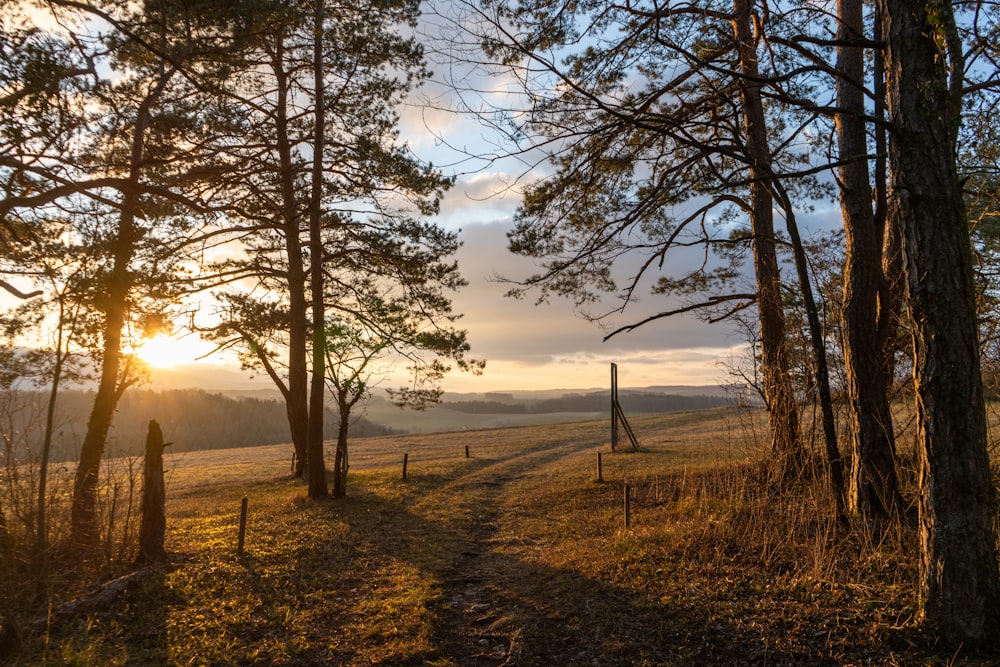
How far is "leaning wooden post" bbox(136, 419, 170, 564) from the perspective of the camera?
757 cm

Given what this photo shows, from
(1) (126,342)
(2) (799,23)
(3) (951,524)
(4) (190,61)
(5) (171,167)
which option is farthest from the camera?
(5) (171,167)

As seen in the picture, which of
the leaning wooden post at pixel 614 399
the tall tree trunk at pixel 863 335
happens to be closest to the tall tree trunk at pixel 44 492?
the tall tree trunk at pixel 863 335

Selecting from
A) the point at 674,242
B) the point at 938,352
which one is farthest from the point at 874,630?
the point at 674,242

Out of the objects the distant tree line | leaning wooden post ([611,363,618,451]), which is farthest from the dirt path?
the distant tree line

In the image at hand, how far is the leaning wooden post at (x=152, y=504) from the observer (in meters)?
7.57

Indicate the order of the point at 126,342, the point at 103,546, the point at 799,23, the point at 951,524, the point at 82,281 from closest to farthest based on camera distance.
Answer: the point at 951,524
the point at 799,23
the point at 103,546
the point at 82,281
the point at 126,342

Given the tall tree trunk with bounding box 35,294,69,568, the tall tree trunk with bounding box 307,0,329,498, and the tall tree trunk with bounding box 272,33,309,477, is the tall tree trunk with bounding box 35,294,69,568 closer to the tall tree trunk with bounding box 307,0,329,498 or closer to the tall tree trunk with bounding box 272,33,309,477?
the tall tree trunk with bounding box 307,0,329,498

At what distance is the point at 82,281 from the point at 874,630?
1044cm

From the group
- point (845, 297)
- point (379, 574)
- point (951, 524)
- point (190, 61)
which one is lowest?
point (379, 574)

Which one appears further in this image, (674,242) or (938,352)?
(674,242)

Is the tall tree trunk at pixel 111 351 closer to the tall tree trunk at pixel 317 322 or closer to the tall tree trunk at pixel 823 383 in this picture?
the tall tree trunk at pixel 317 322

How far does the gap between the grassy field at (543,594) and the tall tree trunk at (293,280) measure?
22.7 ft

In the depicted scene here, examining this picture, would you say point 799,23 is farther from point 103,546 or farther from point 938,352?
point 103,546

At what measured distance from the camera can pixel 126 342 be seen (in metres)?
10.7
